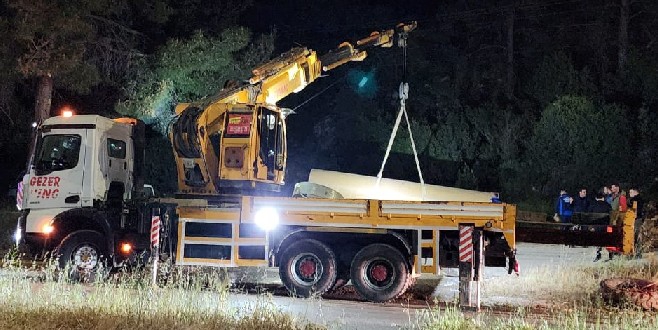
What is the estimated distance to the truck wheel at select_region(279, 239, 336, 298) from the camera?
11.9m

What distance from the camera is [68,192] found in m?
12.8

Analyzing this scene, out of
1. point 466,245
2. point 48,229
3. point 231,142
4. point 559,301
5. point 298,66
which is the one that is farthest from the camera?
point 298,66

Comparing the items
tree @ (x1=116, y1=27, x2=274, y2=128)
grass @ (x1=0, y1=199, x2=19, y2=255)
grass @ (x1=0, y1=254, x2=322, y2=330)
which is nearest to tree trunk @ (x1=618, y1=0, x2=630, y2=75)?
tree @ (x1=116, y1=27, x2=274, y2=128)

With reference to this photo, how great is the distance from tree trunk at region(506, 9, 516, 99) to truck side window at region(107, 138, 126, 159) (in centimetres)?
2120

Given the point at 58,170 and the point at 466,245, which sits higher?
the point at 58,170

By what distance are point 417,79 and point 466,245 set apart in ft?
74.5

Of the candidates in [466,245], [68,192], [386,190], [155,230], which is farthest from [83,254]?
[386,190]

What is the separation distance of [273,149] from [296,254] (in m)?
2.57

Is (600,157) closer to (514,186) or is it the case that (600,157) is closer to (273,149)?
(514,186)

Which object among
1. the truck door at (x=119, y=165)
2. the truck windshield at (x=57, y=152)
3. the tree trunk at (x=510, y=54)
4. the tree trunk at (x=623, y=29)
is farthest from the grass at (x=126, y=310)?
the tree trunk at (x=623, y=29)

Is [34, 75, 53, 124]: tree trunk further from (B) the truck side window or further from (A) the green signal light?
(A) the green signal light

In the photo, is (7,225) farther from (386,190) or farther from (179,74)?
(386,190)

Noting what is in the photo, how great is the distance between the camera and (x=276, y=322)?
311 inches

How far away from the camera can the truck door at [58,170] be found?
41.8 feet
